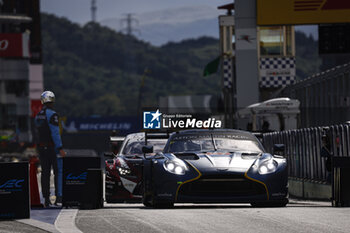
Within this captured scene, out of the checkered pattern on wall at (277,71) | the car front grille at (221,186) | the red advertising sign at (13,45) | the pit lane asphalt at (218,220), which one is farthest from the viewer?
the red advertising sign at (13,45)

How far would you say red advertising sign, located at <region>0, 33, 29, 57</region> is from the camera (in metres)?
98.6

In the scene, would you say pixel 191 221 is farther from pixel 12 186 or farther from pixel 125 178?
pixel 125 178

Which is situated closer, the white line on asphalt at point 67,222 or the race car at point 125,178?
the white line on asphalt at point 67,222

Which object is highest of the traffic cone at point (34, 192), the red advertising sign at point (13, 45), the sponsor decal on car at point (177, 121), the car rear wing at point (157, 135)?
the red advertising sign at point (13, 45)

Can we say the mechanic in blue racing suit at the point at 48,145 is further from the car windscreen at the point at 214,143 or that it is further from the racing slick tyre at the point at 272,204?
the racing slick tyre at the point at 272,204

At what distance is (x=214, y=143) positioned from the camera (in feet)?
44.4

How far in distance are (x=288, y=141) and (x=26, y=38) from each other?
7920 cm

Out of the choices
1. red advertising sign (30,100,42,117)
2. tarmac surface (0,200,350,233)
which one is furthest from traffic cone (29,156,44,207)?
red advertising sign (30,100,42,117)

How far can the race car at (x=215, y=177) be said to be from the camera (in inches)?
488

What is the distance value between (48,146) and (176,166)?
3.32 m

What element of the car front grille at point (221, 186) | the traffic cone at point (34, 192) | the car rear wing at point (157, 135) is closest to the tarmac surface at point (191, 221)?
the car front grille at point (221, 186)

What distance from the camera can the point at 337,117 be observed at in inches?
1144

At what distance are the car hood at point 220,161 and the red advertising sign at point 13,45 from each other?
87738 millimetres

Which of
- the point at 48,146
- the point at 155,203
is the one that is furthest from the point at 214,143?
the point at 48,146
